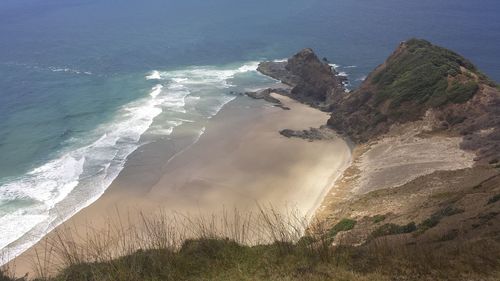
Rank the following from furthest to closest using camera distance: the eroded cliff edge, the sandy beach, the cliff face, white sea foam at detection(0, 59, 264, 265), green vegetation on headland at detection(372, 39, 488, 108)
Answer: green vegetation on headland at detection(372, 39, 488, 108) < the cliff face < the sandy beach < white sea foam at detection(0, 59, 264, 265) < the eroded cliff edge

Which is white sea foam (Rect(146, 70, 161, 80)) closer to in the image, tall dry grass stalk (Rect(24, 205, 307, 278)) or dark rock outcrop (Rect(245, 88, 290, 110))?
dark rock outcrop (Rect(245, 88, 290, 110))

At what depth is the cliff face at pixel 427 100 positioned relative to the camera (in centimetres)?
4525

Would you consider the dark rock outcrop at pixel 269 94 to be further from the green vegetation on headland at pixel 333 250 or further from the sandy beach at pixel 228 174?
the green vegetation on headland at pixel 333 250

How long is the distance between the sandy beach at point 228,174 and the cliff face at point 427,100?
475 centimetres

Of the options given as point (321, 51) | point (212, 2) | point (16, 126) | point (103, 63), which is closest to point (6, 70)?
point (103, 63)

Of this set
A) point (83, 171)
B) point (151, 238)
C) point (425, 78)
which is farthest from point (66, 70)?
point (151, 238)

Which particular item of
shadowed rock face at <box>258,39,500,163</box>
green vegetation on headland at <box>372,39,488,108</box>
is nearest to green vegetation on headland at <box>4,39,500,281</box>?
shadowed rock face at <box>258,39,500,163</box>

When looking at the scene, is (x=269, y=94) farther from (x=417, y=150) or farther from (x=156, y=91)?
(x=417, y=150)

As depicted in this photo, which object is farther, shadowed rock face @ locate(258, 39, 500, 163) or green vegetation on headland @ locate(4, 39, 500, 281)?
shadowed rock face @ locate(258, 39, 500, 163)

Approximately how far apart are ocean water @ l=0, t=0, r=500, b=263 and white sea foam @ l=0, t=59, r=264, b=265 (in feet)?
0.50

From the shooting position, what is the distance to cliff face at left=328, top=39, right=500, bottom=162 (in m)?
45.2

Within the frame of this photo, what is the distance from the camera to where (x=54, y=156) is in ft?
168

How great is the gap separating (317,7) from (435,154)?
121007 millimetres

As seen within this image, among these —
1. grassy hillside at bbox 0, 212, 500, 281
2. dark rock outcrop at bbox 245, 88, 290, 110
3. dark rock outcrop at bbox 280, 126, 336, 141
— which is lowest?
dark rock outcrop at bbox 280, 126, 336, 141
